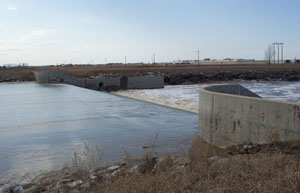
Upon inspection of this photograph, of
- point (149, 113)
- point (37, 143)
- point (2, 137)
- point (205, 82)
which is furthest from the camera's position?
point (205, 82)

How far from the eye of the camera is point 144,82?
4584 cm

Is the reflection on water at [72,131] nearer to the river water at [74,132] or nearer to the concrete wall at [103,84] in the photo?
the river water at [74,132]

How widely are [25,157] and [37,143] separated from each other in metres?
1.84

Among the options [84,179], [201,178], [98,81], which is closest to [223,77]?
[98,81]

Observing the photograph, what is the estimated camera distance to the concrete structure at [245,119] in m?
8.23

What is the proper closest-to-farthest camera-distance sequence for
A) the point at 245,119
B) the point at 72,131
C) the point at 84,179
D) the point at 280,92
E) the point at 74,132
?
the point at 84,179
the point at 245,119
the point at 74,132
the point at 72,131
the point at 280,92

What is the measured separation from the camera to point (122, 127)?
607 inches

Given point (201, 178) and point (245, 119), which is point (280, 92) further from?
point (201, 178)

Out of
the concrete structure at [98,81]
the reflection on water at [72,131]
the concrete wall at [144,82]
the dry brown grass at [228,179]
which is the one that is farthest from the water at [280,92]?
the dry brown grass at [228,179]

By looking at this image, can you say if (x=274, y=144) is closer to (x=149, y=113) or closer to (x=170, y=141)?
(x=170, y=141)

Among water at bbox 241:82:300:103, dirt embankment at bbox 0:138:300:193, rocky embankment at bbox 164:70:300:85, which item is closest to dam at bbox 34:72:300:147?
dirt embankment at bbox 0:138:300:193

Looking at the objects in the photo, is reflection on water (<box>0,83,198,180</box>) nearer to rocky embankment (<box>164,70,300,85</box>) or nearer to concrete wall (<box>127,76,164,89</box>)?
concrete wall (<box>127,76,164,89</box>)

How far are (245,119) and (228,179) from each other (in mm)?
4945

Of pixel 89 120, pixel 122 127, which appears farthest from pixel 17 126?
pixel 122 127
